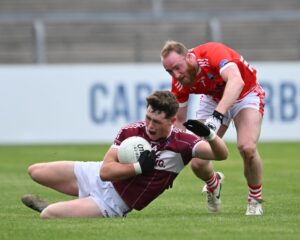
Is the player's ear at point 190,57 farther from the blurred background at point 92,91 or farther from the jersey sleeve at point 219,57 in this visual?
the blurred background at point 92,91

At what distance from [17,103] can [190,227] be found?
1336cm

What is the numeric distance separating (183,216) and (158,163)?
2.21 ft

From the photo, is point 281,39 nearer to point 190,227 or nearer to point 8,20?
point 8,20

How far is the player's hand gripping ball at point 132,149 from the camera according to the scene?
31.3ft

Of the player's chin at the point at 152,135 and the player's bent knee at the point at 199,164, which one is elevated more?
the player's chin at the point at 152,135

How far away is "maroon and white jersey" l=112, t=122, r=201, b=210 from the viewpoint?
9812 mm

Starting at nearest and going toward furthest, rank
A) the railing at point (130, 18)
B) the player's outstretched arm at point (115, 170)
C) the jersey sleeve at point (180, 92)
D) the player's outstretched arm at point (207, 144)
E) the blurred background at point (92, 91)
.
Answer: the player's outstretched arm at point (207, 144) < the player's outstretched arm at point (115, 170) < the jersey sleeve at point (180, 92) < the blurred background at point (92, 91) < the railing at point (130, 18)

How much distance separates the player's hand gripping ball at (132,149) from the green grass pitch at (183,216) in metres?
0.58

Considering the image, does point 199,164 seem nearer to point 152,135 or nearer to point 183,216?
point 183,216

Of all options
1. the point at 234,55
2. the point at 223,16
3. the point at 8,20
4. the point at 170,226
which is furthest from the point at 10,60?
the point at 170,226

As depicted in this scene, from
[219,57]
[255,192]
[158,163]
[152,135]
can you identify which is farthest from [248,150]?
[152,135]

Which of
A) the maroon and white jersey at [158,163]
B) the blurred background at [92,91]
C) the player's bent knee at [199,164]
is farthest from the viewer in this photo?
the blurred background at [92,91]

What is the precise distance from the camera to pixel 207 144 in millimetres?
9820

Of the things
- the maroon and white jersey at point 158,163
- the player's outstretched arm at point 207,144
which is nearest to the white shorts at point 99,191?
the maroon and white jersey at point 158,163
